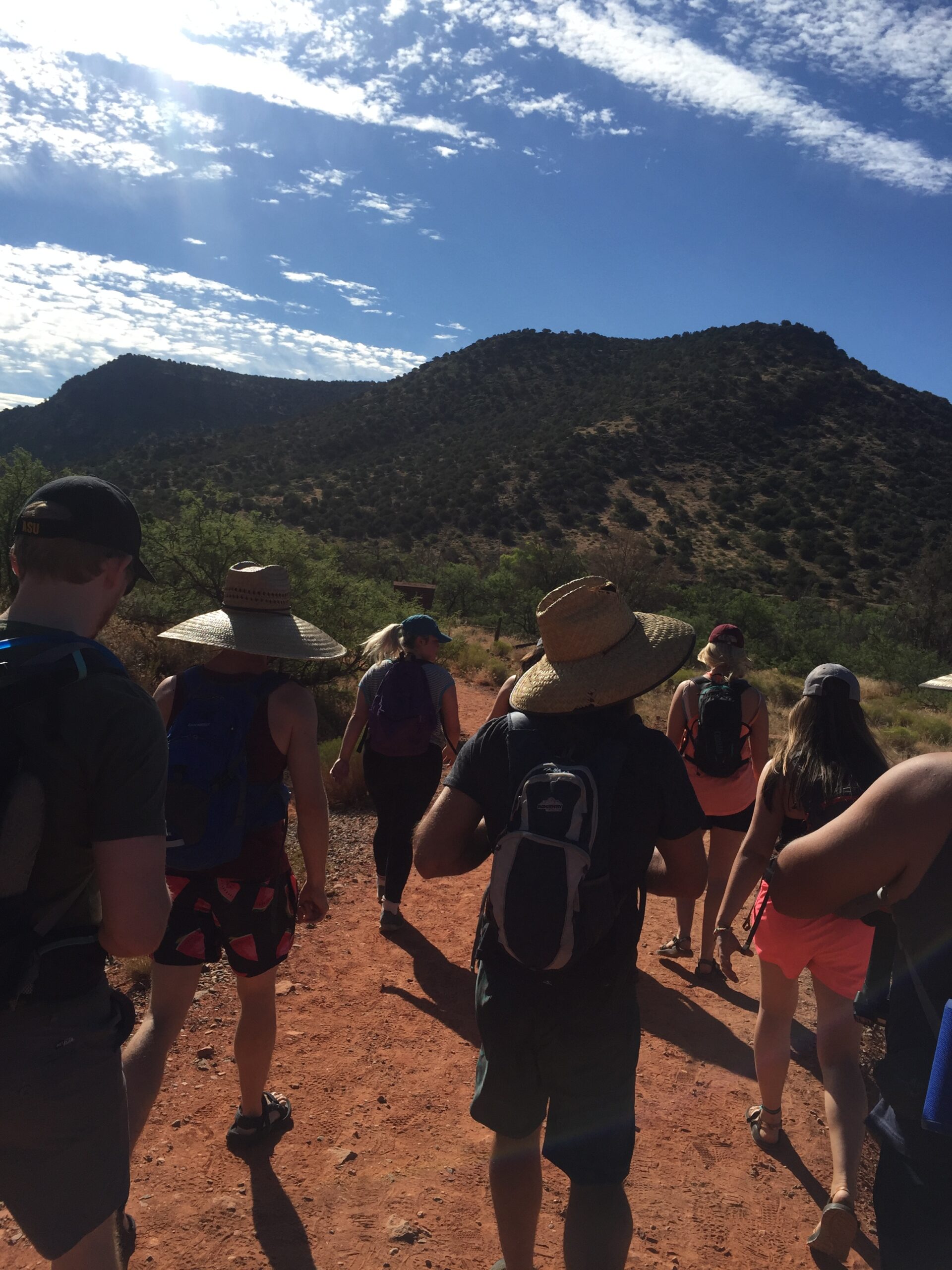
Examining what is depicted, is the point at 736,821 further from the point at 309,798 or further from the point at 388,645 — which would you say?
the point at 309,798

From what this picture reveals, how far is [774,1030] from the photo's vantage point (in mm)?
3072

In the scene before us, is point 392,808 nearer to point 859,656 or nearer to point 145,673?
point 145,673

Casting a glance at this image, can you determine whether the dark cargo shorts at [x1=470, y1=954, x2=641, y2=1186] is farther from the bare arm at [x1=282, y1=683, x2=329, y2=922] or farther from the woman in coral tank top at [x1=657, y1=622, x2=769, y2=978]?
the woman in coral tank top at [x1=657, y1=622, x2=769, y2=978]

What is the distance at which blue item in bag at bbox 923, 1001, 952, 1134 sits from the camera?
1.39 meters

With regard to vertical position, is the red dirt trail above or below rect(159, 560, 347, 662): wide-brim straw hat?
below

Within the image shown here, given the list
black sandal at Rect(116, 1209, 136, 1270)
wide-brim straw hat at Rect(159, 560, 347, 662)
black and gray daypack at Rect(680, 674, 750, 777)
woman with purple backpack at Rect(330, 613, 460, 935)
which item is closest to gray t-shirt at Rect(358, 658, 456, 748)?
woman with purple backpack at Rect(330, 613, 460, 935)

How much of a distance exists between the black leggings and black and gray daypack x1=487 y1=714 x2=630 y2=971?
290cm

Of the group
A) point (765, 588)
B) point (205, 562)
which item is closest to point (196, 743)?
point (205, 562)

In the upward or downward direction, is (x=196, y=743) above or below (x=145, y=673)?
above

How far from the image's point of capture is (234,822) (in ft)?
8.20

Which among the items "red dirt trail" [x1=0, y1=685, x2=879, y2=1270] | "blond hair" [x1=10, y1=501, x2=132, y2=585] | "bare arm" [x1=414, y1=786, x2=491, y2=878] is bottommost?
"red dirt trail" [x1=0, y1=685, x2=879, y2=1270]

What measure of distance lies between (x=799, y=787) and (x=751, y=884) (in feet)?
1.33

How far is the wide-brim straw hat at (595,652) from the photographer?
Result: 2.03 meters

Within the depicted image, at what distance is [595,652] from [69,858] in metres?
1.27
